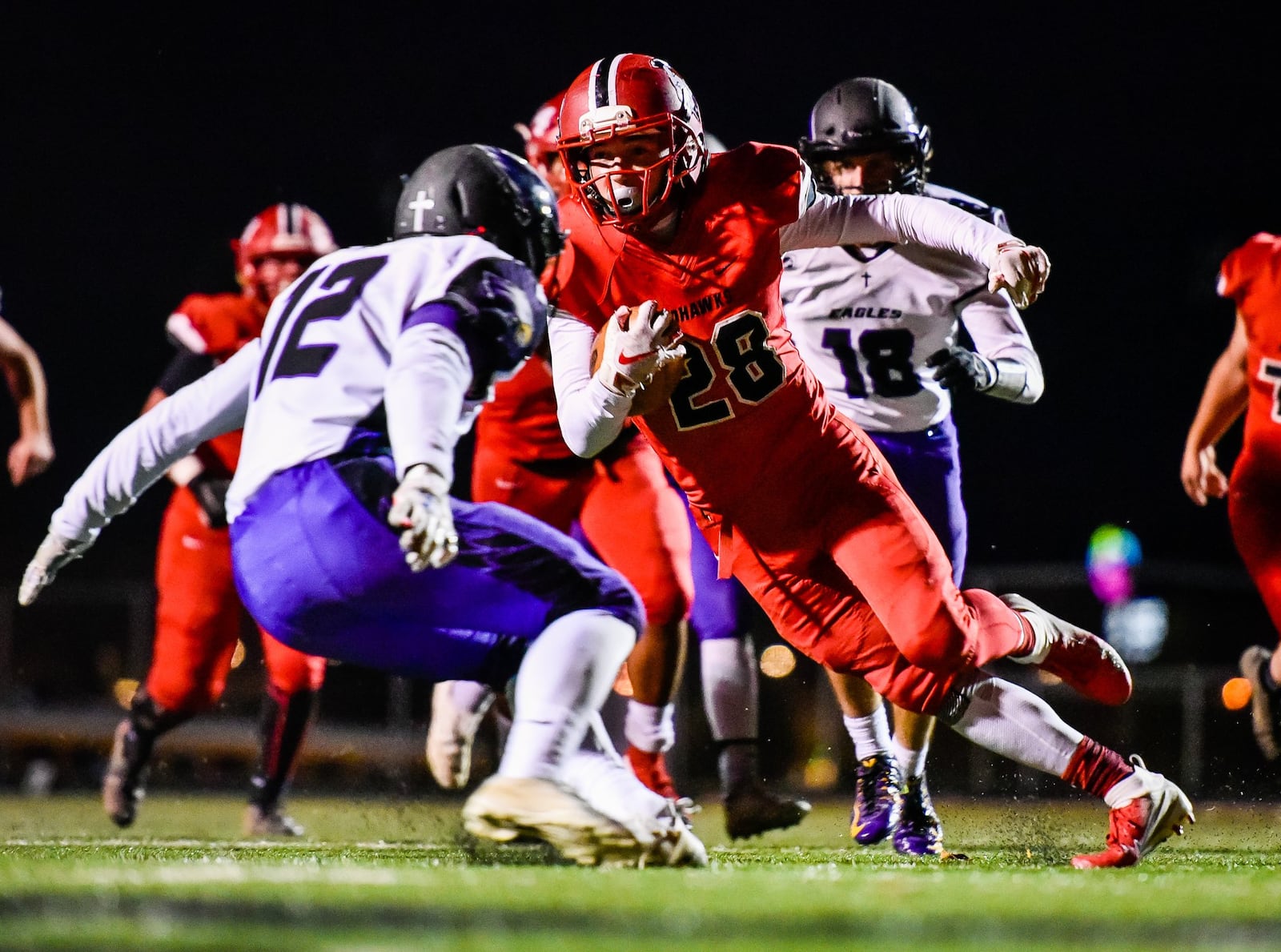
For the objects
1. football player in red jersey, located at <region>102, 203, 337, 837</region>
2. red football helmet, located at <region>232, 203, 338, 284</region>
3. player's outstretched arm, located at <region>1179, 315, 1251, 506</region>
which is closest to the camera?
player's outstretched arm, located at <region>1179, 315, 1251, 506</region>

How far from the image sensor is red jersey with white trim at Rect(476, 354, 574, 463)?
518 centimetres

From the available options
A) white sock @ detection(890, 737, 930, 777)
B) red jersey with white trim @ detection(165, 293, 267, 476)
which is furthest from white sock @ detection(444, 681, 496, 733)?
red jersey with white trim @ detection(165, 293, 267, 476)

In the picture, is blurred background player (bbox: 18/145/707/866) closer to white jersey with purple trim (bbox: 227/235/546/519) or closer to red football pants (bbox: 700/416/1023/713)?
white jersey with purple trim (bbox: 227/235/546/519)

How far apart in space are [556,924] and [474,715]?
276cm

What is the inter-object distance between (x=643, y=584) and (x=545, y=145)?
172cm

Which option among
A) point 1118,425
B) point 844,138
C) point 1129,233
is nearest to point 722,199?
point 844,138

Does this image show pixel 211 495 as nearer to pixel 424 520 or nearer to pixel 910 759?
pixel 910 759

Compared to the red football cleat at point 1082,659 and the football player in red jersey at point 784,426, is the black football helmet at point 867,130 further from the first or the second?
the red football cleat at point 1082,659

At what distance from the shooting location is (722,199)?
3.80 m

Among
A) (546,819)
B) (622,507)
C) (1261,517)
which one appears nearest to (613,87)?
(622,507)

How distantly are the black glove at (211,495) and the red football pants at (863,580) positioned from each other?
2532 millimetres

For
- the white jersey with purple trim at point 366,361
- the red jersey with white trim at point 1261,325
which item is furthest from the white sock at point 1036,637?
the red jersey with white trim at point 1261,325

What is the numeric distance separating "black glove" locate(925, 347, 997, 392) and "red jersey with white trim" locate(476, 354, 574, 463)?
1.30 metres

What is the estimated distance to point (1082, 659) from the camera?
3.90m
